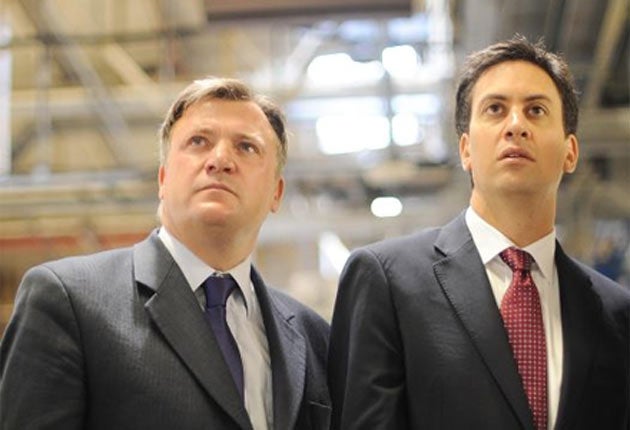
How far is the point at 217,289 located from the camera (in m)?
2.13

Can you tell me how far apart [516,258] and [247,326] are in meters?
0.66

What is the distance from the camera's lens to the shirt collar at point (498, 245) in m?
2.12

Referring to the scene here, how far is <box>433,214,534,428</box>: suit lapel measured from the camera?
1918mm

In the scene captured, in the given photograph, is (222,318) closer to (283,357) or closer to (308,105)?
(283,357)

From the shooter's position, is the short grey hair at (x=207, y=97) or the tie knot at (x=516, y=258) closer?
the tie knot at (x=516, y=258)

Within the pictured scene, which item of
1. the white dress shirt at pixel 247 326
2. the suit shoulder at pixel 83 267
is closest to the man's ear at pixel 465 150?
the white dress shirt at pixel 247 326

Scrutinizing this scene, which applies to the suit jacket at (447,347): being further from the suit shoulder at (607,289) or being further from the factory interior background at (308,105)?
the factory interior background at (308,105)

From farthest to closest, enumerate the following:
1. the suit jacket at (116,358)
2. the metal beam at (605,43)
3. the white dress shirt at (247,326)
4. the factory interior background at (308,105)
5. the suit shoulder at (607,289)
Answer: the factory interior background at (308,105), the metal beam at (605,43), the suit shoulder at (607,289), the white dress shirt at (247,326), the suit jacket at (116,358)

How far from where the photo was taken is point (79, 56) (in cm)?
574

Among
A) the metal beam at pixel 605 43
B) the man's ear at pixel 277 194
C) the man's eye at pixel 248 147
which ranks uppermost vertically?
the metal beam at pixel 605 43

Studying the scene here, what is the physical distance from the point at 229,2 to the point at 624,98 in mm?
3068

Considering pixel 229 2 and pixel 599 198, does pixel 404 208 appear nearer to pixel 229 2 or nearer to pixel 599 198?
pixel 599 198

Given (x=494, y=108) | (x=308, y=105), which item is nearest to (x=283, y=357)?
(x=494, y=108)

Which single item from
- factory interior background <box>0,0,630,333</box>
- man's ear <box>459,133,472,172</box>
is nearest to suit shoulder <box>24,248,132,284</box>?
man's ear <box>459,133,472,172</box>
